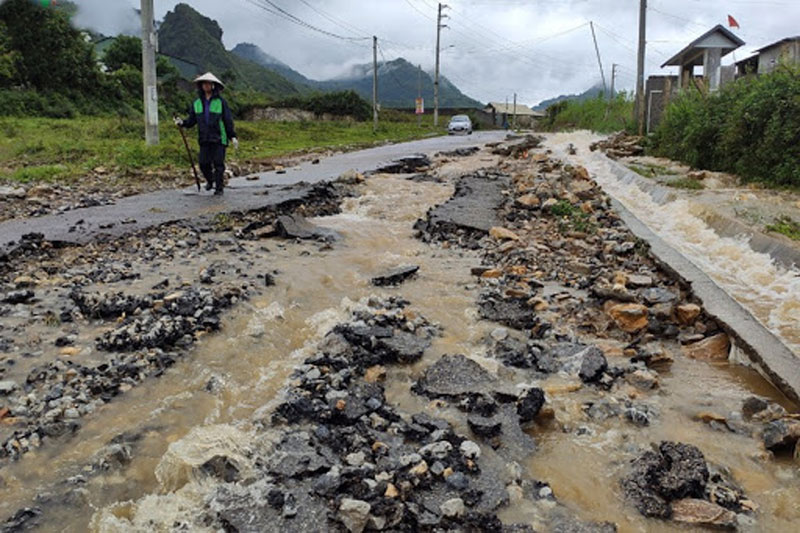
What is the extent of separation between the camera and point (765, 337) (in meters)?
3.85

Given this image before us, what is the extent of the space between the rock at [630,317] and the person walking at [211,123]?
20.1ft

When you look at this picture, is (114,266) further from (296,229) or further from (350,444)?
(350,444)

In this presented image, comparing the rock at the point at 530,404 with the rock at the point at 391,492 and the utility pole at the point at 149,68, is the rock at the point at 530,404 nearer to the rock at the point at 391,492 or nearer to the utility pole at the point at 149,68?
the rock at the point at 391,492

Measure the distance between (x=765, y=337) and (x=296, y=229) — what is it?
471cm

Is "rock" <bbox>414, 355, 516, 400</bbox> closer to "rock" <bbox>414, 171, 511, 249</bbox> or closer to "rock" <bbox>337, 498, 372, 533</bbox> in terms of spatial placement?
"rock" <bbox>337, 498, 372, 533</bbox>

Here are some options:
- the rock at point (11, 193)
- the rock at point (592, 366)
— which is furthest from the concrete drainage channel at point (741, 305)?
the rock at point (11, 193)

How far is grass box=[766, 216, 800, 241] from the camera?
604 centimetres

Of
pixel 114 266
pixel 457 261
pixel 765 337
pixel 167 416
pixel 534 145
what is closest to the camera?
pixel 167 416

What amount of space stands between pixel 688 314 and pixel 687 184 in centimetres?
606

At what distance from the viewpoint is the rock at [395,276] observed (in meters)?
5.25

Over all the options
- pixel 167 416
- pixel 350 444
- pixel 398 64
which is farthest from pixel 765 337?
pixel 398 64

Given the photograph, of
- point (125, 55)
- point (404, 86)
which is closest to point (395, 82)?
point (404, 86)

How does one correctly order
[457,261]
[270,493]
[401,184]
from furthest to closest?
1. [401,184]
2. [457,261]
3. [270,493]

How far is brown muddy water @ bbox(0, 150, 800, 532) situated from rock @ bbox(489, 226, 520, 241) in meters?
1.81
